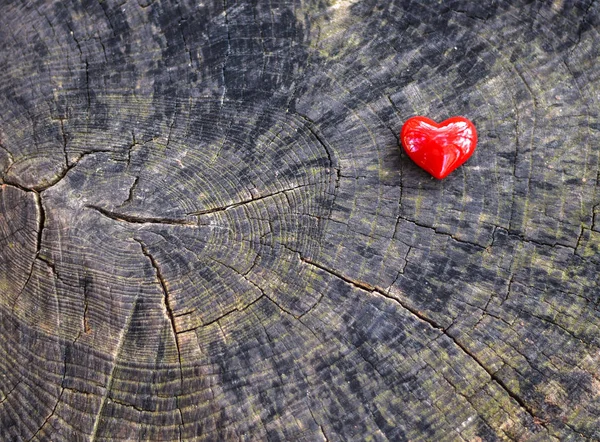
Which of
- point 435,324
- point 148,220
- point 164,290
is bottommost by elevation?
point 435,324

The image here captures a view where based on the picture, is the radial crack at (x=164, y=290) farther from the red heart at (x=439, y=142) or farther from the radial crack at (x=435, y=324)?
the red heart at (x=439, y=142)

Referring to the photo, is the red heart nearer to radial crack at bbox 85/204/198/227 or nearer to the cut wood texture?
the cut wood texture

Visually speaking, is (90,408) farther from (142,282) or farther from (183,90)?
(183,90)

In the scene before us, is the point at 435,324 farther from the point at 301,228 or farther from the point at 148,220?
the point at 148,220

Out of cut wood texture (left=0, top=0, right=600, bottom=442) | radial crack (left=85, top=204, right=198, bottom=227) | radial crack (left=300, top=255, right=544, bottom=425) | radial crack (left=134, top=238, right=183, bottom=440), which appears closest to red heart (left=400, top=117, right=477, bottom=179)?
cut wood texture (left=0, top=0, right=600, bottom=442)

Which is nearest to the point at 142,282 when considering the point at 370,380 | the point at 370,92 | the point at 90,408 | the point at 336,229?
the point at 90,408

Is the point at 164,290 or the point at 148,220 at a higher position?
the point at 148,220

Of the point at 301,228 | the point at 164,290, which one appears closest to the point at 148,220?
the point at 164,290
